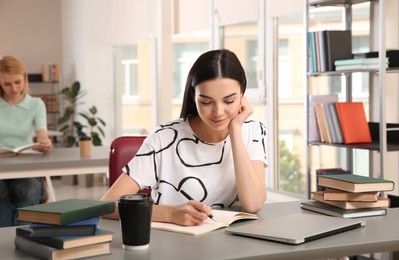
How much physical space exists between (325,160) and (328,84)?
55 cm

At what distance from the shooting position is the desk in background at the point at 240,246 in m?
1.65

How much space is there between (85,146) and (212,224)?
2531 mm

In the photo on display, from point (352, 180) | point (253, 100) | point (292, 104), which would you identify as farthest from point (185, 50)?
point (352, 180)

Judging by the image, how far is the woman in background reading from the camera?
4.35 meters

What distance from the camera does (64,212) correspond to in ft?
5.28

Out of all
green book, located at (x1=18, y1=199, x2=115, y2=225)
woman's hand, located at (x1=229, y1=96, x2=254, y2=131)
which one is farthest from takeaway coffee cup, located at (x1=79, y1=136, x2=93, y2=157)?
green book, located at (x1=18, y1=199, x2=115, y2=225)

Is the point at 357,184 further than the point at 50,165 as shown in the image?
No

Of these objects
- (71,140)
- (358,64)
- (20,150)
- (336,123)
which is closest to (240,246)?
(358,64)

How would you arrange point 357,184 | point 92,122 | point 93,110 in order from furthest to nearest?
point 93,110 → point 92,122 → point 357,184

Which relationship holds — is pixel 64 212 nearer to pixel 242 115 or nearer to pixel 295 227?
pixel 295 227

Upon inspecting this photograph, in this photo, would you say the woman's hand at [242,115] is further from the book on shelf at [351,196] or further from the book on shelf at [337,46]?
the book on shelf at [337,46]

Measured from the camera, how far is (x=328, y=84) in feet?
16.4

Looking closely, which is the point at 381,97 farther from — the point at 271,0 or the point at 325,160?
the point at 271,0

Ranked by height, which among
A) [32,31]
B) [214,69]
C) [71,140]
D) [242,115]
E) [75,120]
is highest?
[32,31]
